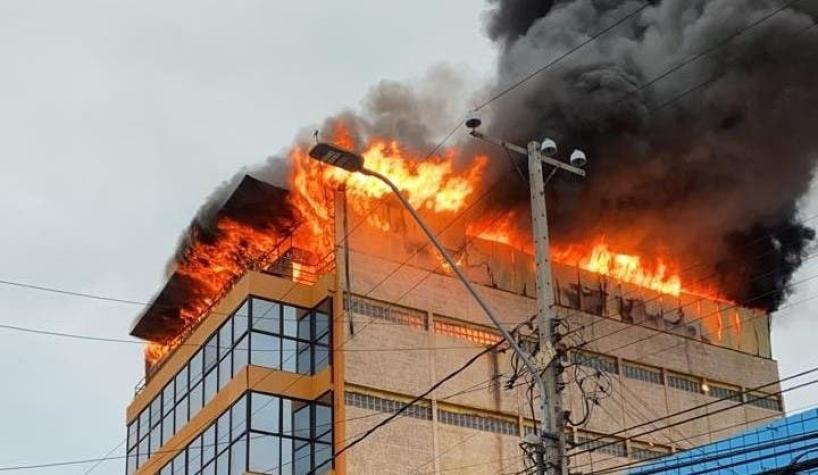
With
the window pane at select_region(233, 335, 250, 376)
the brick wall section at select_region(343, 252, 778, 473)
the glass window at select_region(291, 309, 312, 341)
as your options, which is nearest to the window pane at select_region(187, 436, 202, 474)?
the window pane at select_region(233, 335, 250, 376)

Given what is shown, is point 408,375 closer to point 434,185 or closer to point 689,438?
point 434,185

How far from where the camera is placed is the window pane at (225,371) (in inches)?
1315

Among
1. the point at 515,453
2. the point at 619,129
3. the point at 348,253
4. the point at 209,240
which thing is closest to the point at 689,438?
the point at 515,453

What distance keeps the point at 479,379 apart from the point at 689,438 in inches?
295

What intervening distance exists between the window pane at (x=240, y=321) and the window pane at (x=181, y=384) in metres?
3.76

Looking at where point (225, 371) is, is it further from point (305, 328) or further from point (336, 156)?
point (336, 156)

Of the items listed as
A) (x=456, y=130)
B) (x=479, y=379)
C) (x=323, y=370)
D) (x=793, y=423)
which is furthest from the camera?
(x=456, y=130)

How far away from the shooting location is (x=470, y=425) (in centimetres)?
3394

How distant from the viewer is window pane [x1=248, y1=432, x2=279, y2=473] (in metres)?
31.4

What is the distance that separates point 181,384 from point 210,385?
260 cm

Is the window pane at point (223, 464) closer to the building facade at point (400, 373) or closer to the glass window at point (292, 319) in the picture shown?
the building facade at point (400, 373)

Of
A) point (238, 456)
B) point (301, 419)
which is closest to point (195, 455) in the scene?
point (238, 456)

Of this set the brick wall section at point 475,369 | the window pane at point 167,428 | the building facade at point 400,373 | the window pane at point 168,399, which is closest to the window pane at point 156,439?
the building facade at point 400,373

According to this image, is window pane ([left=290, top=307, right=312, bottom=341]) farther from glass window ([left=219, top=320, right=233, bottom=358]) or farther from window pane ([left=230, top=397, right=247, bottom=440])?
window pane ([left=230, top=397, right=247, bottom=440])
